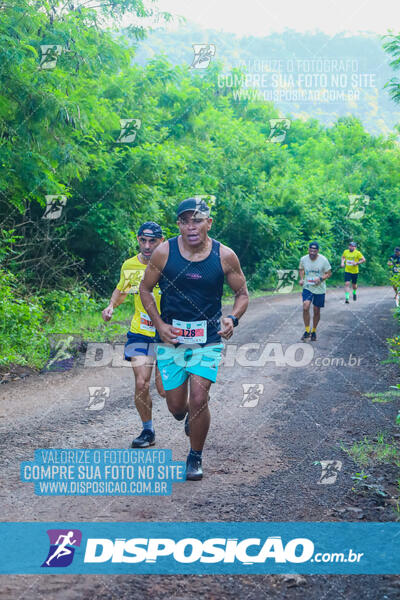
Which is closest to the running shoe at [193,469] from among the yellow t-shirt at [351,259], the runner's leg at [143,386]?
the runner's leg at [143,386]

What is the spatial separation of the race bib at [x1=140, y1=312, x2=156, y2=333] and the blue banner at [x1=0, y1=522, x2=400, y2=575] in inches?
85.9

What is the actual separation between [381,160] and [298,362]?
4114 cm

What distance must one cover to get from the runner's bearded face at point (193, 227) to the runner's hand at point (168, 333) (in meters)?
0.69

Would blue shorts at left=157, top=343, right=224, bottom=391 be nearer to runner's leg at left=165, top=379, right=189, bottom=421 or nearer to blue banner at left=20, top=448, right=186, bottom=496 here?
runner's leg at left=165, top=379, right=189, bottom=421

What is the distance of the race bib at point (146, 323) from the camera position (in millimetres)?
6062

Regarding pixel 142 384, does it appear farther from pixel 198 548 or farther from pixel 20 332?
pixel 20 332

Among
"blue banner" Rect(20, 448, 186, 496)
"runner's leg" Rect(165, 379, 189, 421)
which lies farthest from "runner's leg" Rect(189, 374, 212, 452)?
"blue banner" Rect(20, 448, 186, 496)

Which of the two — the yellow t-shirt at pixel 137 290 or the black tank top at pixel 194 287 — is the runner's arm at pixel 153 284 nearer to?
the black tank top at pixel 194 287

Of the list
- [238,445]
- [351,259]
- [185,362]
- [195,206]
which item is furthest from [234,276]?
[351,259]

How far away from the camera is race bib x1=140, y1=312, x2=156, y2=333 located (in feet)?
19.9

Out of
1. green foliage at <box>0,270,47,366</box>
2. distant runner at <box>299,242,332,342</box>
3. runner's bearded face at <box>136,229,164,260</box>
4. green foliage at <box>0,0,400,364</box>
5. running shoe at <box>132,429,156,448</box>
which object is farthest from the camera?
distant runner at <box>299,242,332,342</box>

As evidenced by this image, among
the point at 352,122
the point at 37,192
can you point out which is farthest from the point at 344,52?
the point at 37,192

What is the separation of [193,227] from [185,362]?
1.11m

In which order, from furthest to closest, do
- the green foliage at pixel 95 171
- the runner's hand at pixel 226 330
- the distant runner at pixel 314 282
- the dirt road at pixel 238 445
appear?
the distant runner at pixel 314 282
the green foliage at pixel 95 171
the runner's hand at pixel 226 330
the dirt road at pixel 238 445
